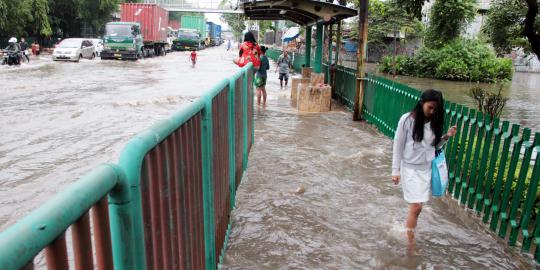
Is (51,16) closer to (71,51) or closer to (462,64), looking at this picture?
(71,51)

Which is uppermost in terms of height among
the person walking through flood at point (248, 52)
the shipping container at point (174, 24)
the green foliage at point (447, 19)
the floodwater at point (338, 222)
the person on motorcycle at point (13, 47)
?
the shipping container at point (174, 24)

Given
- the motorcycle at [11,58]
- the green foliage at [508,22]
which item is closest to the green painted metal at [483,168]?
the green foliage at [508,22]

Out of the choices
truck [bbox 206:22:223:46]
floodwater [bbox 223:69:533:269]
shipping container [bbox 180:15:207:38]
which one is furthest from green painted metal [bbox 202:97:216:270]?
truck [bbox 206:22:223:46]

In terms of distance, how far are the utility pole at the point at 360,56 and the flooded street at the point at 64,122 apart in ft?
13.7

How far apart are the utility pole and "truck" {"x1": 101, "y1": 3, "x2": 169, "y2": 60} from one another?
920 inches

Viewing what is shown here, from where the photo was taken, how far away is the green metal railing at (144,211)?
3.44 feet

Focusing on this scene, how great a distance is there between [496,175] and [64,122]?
8.30 metres

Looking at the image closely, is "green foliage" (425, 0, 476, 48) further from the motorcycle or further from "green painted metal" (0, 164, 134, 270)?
"green painted metal" (0, 164, 134, 270)

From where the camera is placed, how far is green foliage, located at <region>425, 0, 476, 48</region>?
81.5 feet

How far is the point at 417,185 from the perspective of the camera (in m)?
4.21

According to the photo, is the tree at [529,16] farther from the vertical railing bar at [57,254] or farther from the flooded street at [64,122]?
the vertical railing bar at [57,254]

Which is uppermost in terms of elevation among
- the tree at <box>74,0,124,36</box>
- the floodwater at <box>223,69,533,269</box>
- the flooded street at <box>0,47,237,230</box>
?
the tree at <box>74,0,124,36</box>

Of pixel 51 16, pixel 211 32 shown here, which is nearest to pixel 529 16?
pixel 51 16

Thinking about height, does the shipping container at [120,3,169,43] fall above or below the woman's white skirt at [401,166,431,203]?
above
